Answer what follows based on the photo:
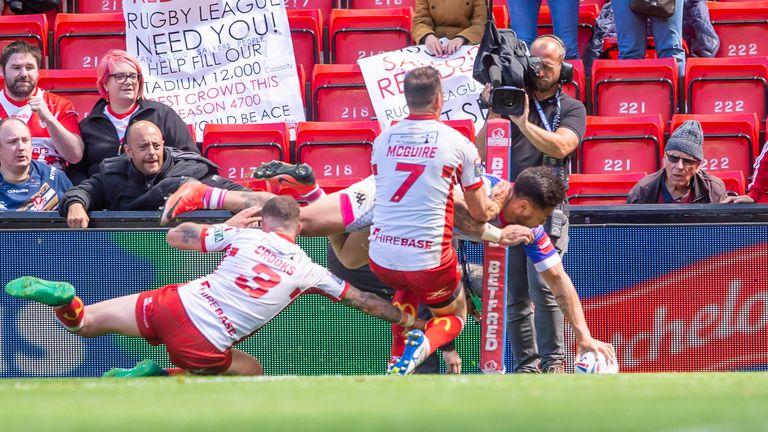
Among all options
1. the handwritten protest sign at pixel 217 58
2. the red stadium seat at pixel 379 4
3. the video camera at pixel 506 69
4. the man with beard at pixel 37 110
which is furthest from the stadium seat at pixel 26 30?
the video camera at pixel 506 69

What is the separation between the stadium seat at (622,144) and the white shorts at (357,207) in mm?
2698

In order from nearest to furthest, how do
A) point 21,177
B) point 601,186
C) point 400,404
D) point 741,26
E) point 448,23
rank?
point 400,404 → point 21,177 → point 601,186 → point 448,23 → point 741,26

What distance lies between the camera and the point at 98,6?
12.4m

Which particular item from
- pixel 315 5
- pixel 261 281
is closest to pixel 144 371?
pixel 261 281

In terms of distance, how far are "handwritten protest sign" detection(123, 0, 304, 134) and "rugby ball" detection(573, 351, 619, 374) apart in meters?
4.03

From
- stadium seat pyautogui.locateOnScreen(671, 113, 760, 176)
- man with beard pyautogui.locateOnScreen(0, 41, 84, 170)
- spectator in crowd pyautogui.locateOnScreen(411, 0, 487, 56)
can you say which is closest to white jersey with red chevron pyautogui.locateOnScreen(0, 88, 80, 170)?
man with beard pyautogui.locateOnScreen(0, 41, 84, 170)

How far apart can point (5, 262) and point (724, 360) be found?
16.0 feet

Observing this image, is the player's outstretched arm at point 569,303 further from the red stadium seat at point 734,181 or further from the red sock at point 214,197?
the red stadium seat at point 734,181

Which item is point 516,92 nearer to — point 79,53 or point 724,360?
point 724,360

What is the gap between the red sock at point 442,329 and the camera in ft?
24.5

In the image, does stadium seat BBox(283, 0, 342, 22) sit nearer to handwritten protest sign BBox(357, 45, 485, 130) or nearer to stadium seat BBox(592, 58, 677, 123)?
handwritten protest sign BBox(357, 45, 485, 130)

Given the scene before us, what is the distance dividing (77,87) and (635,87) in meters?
4.73

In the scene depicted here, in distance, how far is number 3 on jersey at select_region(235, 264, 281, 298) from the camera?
7.58 meters

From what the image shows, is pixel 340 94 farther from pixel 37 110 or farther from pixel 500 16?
pixel 37 110
